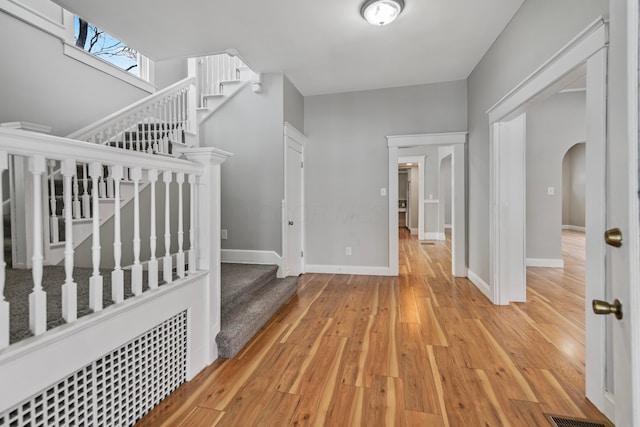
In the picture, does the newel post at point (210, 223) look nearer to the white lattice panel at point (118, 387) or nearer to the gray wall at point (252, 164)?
the white lattice panel at point (118, 387)

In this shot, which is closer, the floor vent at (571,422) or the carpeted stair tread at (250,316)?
the floor vent at (571,422)

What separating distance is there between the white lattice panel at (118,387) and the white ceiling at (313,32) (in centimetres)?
252

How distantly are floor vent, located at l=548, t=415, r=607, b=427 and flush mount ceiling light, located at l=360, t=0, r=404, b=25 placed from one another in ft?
9.49

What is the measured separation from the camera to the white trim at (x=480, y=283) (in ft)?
10.5

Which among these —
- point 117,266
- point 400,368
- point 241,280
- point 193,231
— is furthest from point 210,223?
point 400,368

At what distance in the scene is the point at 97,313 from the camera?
1281 millimetres

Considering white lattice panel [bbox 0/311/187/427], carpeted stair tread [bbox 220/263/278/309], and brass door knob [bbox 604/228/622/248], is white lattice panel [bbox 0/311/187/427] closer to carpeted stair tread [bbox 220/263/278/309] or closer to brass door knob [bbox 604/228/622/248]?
carpeted stair tread [bbox 220/263/278/309]

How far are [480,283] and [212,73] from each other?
4.50 meters

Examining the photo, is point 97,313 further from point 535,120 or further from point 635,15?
point 535,120

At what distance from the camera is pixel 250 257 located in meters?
3.80

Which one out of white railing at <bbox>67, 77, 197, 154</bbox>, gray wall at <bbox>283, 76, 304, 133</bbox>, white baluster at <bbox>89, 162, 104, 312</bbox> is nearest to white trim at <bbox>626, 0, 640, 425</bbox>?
white baluster at <bbox>89, 162, 104, 312</bbox>

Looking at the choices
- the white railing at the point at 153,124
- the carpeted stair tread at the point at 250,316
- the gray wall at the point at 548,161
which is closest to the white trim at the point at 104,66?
the white railing at the point at 153,124

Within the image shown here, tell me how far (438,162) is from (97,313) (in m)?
8.29

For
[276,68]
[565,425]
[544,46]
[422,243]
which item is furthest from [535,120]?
[565,425]
